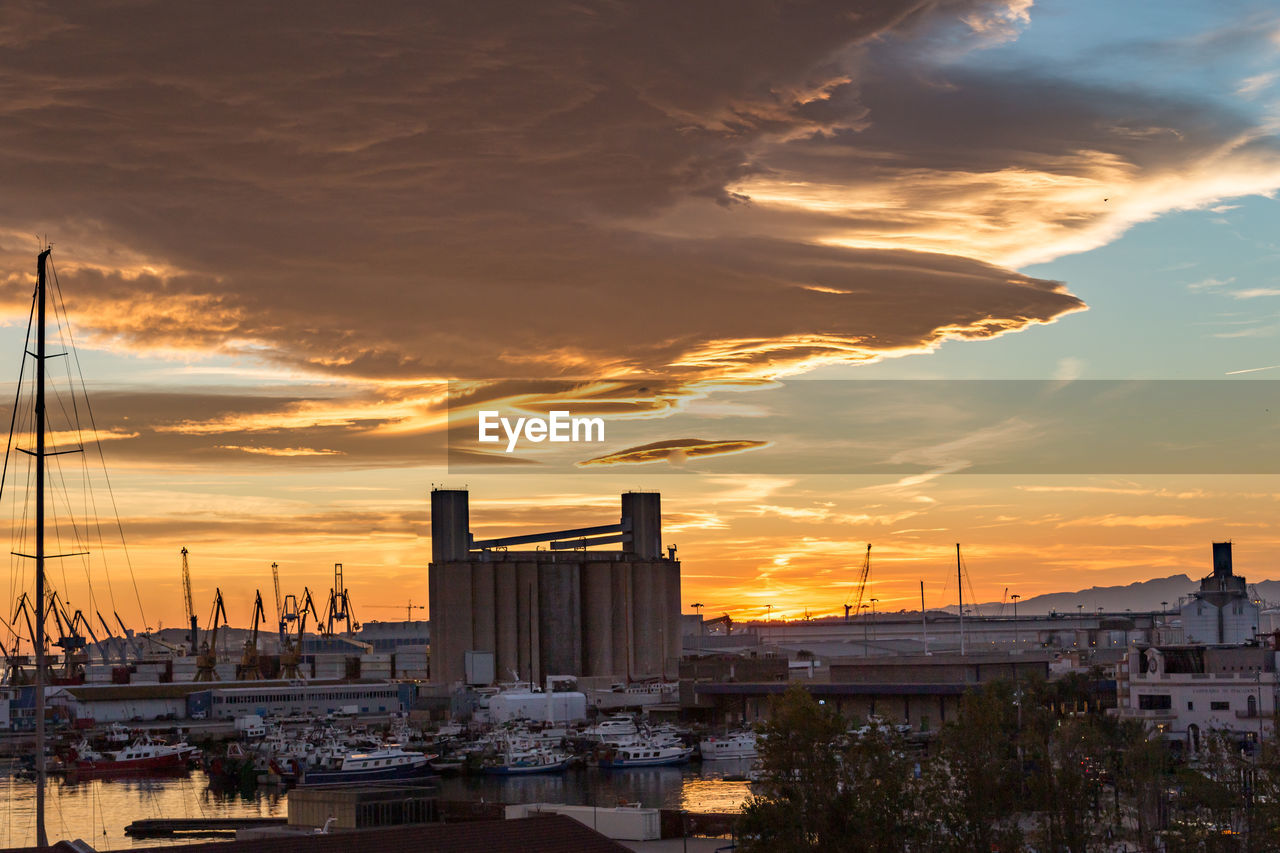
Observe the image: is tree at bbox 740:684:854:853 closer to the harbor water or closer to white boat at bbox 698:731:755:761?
the harbor water

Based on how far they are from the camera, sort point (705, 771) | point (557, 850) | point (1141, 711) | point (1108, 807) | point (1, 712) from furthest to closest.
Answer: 1. point (1, 712)
2. point (705, 771)
3. point (1141, 711)
4. point (1108, 807)
5. point (557, 850)

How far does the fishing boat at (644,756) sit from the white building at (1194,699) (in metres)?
24.7

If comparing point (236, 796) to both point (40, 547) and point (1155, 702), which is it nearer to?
point (1155, 702)

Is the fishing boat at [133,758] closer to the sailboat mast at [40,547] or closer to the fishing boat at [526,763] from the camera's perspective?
the fishing boat at [526,763]

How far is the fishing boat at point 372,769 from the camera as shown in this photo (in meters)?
58.7

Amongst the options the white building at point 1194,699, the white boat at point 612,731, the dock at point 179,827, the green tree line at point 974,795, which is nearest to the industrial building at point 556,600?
the white boat at point 612,731

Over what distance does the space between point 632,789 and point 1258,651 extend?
23430 millimetres

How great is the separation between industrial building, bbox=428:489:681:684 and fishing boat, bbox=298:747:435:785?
24.5 m

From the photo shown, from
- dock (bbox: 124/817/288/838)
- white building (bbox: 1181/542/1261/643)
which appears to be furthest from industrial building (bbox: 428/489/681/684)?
dock (bbox: 124/817/288/838)

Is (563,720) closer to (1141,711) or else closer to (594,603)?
(594,603)

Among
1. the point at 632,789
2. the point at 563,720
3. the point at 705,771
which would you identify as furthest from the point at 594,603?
the point at 632,789

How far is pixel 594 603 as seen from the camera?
9512 cm

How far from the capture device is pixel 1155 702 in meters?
44.3

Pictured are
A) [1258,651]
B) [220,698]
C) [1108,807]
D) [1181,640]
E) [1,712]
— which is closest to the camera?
[1108,807]
